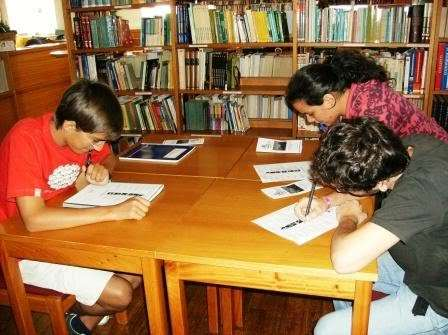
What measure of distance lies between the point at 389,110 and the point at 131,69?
2.56m

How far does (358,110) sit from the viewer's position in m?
1.79

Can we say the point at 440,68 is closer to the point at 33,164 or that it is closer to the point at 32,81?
the point at 33,164

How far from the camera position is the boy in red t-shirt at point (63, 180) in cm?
141

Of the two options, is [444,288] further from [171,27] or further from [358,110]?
[171,27]

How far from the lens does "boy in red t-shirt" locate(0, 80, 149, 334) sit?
141 cm

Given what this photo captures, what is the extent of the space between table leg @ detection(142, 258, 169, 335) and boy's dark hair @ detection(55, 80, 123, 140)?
0.52 metres

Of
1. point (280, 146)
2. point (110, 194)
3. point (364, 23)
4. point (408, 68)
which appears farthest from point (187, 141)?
point (408, 68)

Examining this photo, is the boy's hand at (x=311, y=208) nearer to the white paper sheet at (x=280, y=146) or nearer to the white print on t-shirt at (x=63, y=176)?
the white paper sheet at (x=280, y=146)

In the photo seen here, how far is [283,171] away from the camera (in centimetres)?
183

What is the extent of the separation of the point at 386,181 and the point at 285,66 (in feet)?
7.95

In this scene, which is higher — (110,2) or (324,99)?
(110,2)

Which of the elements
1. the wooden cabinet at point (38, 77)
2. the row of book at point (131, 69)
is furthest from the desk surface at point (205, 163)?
the wooden cabinet at point (38, 77)

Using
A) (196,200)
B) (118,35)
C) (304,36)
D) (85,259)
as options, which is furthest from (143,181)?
(118,35)

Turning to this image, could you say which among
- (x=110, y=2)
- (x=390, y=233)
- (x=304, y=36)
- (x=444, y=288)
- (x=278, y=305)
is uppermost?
(x=110, y=2)
